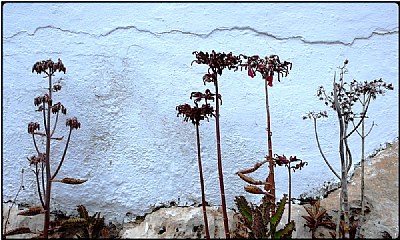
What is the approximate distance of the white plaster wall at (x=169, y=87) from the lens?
107 inches

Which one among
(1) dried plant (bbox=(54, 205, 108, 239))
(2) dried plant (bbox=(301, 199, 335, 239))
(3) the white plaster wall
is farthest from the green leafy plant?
(1) dried plant (bbox=(54, 205, 108, 239))

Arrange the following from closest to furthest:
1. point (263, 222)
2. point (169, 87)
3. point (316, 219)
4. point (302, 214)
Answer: point (263, 222) < point (316, 219) < point (302, 214) < point (169, 87)

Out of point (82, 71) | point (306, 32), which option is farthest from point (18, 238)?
Answer: point (306, 32)

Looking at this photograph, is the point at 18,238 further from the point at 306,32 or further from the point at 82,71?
the point at 306,32

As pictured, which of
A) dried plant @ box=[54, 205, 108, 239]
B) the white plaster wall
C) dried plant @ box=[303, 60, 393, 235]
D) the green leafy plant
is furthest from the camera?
the white plaster wall

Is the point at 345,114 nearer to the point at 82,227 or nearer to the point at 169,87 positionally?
the point at 169,87

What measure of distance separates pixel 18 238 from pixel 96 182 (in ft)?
1.55

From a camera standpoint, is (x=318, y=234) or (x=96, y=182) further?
(x=96, y=182)

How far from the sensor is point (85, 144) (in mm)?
2775

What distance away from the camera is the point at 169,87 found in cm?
287

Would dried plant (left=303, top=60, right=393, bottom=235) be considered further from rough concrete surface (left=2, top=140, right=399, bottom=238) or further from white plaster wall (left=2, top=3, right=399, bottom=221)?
white plaster wall (left=2, top=3, right=399, bottom=221)

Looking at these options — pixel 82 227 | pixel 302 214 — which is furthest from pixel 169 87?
pixel 302 214

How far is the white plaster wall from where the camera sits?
2.72 meters

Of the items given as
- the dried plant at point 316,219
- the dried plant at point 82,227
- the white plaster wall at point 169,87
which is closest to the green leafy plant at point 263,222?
the dried plant at point 316,219
